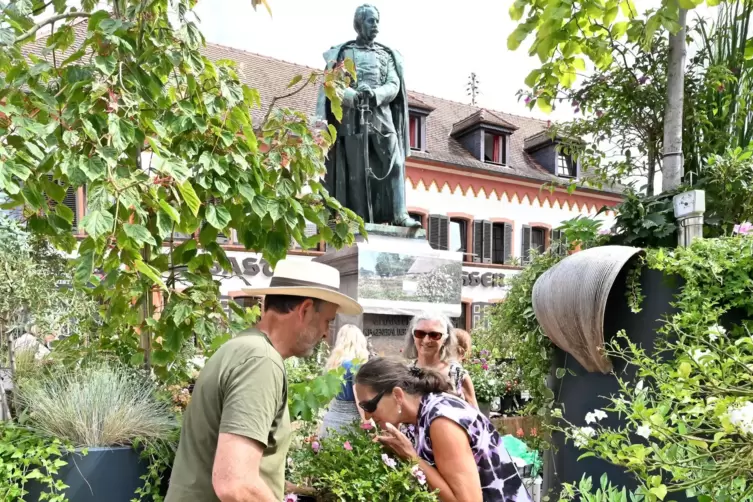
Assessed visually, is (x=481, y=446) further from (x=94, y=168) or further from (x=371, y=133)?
(x=371, y=133)

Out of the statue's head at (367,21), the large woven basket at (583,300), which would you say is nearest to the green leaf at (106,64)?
the large woven basket at (583,300)

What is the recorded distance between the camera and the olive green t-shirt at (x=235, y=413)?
5.23 feet

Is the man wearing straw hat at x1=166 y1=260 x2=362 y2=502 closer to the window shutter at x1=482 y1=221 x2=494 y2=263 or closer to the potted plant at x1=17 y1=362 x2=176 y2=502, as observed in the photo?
the potted plant at x1=17 y1=362 x2=176 y2=502

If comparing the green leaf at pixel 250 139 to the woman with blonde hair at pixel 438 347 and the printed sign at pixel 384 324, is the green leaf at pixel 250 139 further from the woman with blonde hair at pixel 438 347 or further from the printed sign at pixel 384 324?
the printed sign at pixel 384 324

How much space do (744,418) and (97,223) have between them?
1.65m

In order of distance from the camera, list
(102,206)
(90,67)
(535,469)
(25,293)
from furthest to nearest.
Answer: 1. (535,469)
2. (25,293)
3. (90,67)
4. (102,206)

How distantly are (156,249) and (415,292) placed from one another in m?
3.18

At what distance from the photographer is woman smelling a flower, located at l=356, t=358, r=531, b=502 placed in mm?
2039

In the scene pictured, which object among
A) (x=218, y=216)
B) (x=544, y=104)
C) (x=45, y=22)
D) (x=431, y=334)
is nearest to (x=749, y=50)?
(x=544, y=104)

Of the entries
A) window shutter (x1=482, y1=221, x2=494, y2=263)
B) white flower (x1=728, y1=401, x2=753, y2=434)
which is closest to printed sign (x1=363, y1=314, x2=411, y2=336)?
white flower (x1=728, y1=401, x2=753, y2=434)

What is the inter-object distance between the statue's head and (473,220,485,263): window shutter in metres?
15.7

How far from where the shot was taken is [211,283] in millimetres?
2672

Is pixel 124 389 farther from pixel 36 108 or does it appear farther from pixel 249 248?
pixel 36 108

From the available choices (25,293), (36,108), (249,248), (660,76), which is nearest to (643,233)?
(660,76)
